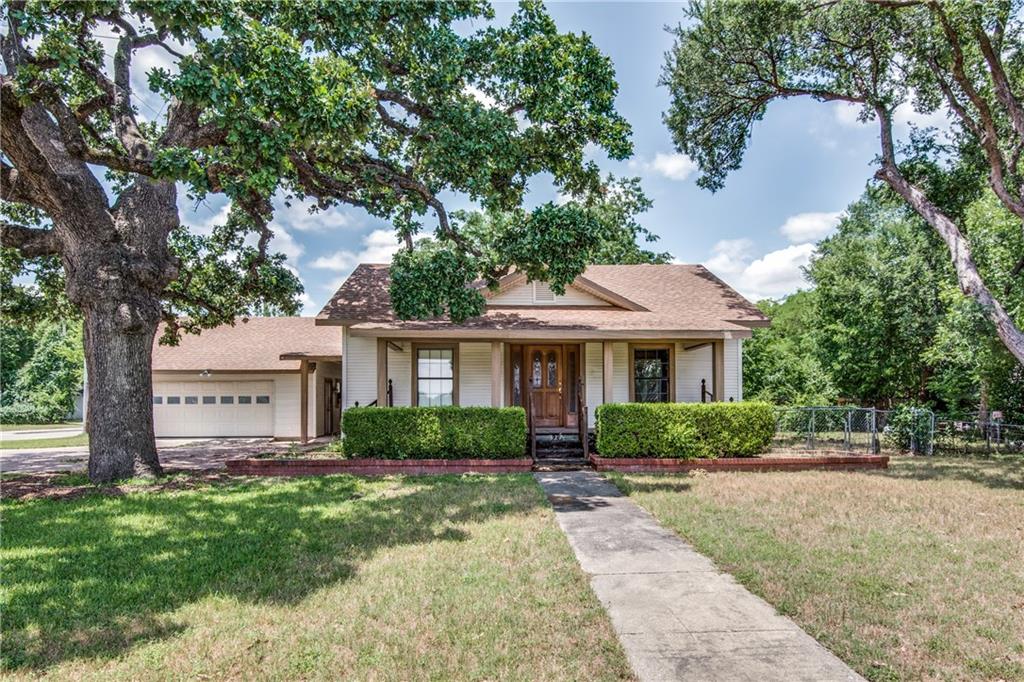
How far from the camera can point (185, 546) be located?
547 cm

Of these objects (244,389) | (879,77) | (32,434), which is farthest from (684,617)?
(32,434)

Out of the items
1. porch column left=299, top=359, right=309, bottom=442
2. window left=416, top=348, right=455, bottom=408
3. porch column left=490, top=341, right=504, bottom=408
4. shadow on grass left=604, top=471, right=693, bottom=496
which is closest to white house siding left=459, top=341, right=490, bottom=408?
window left=416, top=348, right=455, bottom=408

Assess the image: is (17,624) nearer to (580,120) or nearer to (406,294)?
(406,294)

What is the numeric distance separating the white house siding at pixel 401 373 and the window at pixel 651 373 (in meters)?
5.75

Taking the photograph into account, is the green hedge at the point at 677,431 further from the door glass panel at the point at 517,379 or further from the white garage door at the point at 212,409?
the white garage door at the point at 212,409

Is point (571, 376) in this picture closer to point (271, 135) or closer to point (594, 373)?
point (594, 373)

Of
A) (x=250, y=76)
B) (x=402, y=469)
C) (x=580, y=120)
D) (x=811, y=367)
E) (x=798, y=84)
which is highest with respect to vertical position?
(x=798, y=84)

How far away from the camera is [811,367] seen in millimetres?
24094

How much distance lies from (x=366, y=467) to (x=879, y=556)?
8223 mm

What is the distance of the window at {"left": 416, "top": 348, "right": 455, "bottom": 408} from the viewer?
1341 cm

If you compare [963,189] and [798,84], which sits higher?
[798,84]

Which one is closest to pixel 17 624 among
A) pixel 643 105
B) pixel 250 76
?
pixel 250 76

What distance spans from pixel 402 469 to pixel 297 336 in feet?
35.6

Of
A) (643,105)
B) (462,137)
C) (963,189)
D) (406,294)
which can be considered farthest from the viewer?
(643,105)
